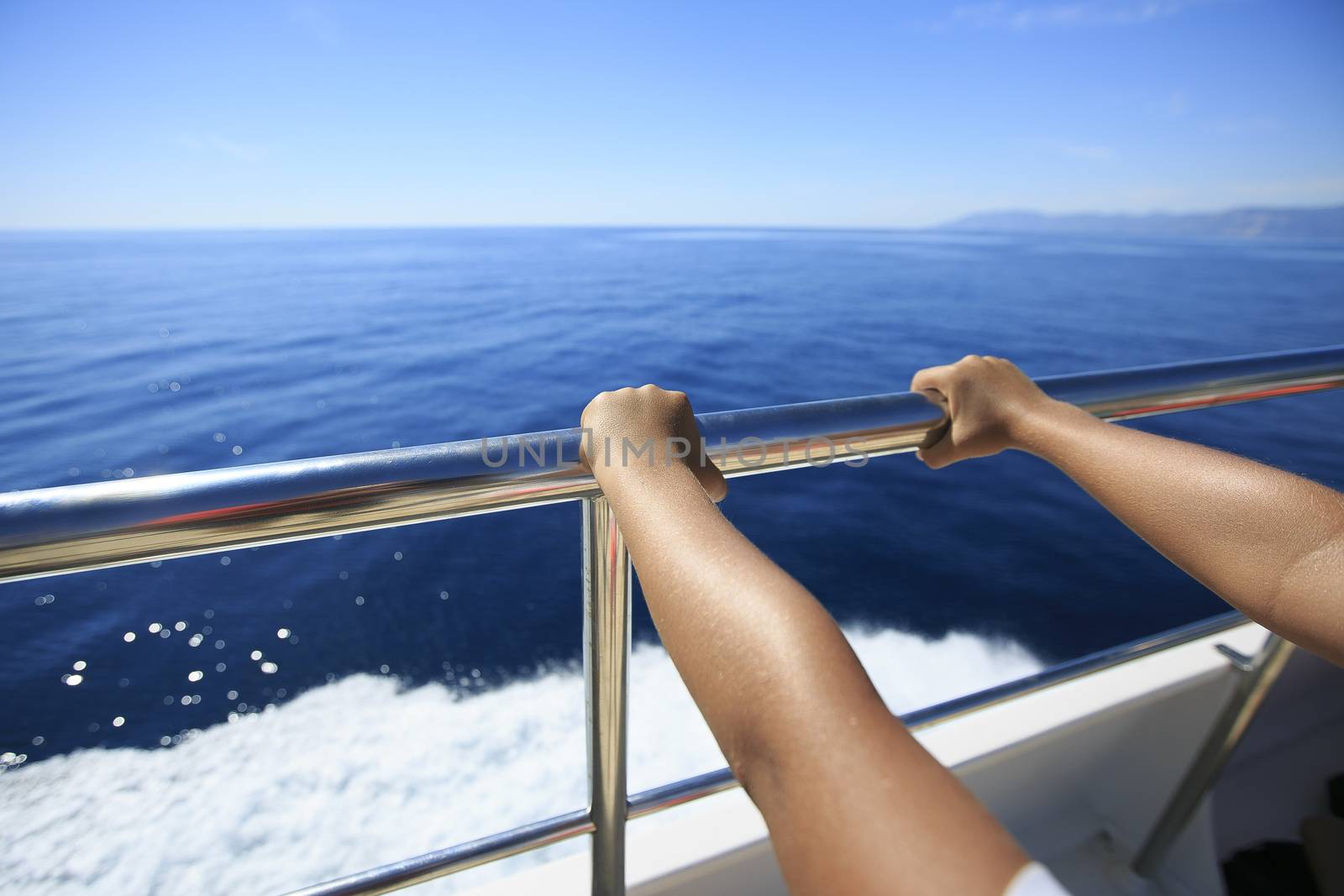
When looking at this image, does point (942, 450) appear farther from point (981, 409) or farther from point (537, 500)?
point (537, 500)

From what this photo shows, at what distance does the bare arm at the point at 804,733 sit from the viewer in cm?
26

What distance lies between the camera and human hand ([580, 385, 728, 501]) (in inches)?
20.1

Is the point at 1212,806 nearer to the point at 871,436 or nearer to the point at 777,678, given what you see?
the point at 871,436

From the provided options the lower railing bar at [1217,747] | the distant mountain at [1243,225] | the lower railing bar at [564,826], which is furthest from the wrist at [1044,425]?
the distant mountain at [1243,225]

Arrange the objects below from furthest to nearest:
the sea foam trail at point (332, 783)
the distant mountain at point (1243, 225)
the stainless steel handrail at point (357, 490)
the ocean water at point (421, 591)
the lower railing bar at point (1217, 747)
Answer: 1. the distant mountain at point (1243, 225)
2. the ocean water at point (421, 591)
3. the sea foam trail at point (332, 783)
4. the lower railing bar at point (1217, 747)
5. the stainless steel handrail at point (357, 490)

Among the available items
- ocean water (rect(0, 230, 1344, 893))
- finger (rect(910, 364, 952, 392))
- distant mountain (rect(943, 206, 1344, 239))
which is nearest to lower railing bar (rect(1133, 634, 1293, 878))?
finger (rect(910, 364, 952, 392))

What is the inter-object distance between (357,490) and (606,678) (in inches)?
11.8

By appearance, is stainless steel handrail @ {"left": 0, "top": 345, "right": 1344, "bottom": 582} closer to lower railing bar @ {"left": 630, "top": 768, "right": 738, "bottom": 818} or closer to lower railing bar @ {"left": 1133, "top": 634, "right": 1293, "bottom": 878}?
lower railing bar @ {"left": 630, "top": 768, "right": 738, "bottom": 818}

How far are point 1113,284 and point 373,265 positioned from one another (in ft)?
87.4

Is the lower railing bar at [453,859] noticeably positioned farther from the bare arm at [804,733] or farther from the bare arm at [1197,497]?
the bare arm at [1197,497]

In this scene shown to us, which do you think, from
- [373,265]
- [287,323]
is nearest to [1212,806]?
[287,323]

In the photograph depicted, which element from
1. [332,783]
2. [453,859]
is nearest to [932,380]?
[453,859]

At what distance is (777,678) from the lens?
326mm

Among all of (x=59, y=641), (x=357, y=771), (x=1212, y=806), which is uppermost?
(x=1212, y=806)
